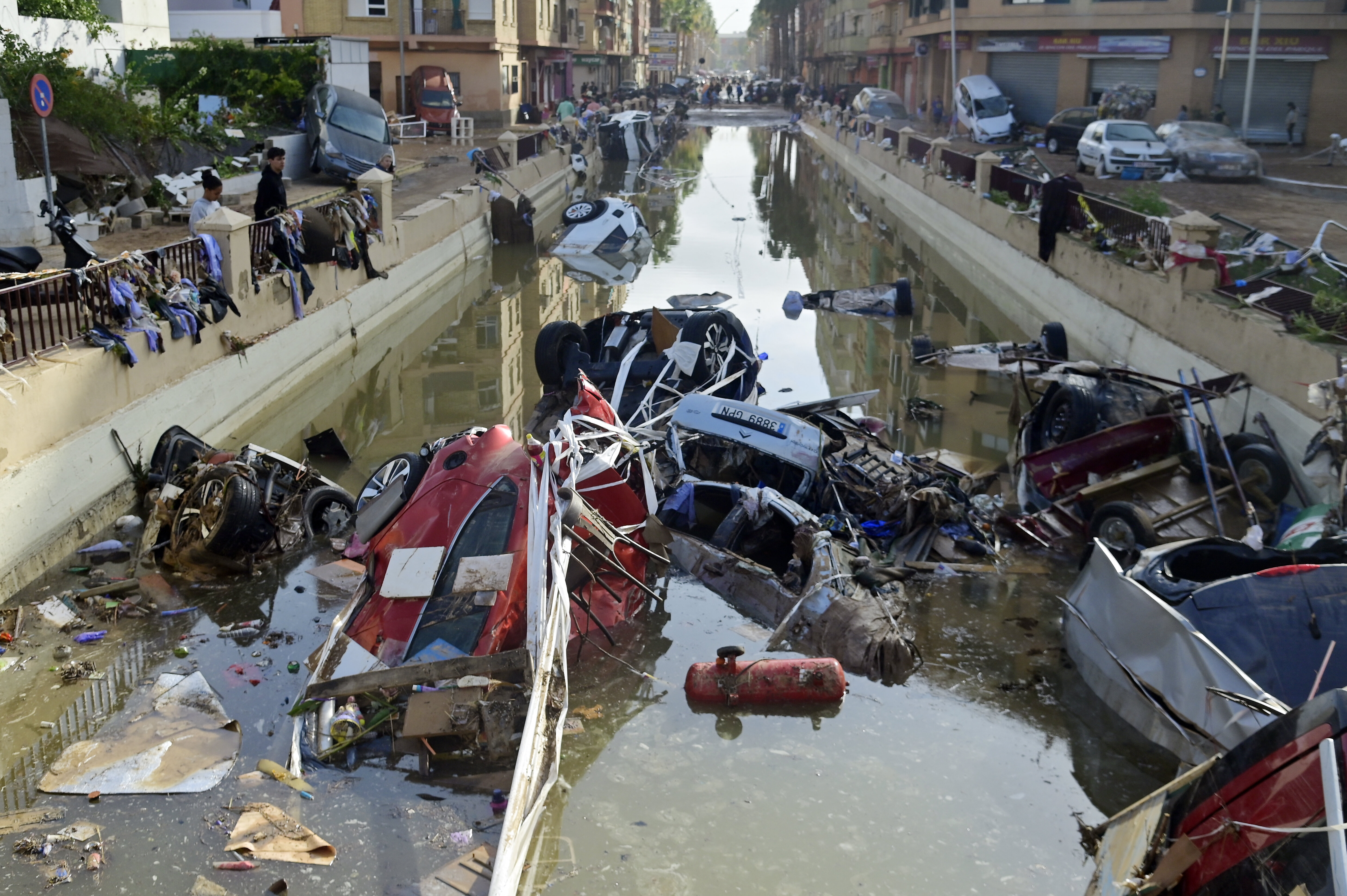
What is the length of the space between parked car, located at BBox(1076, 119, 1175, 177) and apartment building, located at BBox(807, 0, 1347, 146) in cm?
1002

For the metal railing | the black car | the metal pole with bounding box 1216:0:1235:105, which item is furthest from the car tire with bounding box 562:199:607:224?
the metal pole with bounding box 1216:0:1235:105

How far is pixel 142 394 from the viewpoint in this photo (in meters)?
12.1

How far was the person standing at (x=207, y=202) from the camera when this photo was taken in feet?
46.7

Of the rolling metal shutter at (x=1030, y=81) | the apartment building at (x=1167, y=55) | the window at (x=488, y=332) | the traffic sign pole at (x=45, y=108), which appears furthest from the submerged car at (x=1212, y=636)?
the rolling metal shutter at (x=1030, y=81)

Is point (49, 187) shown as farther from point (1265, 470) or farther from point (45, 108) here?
point (1265, 470)


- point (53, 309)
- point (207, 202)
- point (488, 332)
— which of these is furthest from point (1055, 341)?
point (53, 309)

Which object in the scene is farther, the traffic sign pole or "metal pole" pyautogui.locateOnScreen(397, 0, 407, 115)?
"metal pole" pyautogui.locateOnScreen(397, 0, 407, 115)

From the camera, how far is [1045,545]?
35.9 ft

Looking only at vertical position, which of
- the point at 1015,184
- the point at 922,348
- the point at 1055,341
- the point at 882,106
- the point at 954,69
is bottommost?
the point at 922,348

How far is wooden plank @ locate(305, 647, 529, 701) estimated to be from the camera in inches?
273

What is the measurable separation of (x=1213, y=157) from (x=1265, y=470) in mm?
21502

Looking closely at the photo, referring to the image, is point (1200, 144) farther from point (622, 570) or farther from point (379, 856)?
point (379, 856)

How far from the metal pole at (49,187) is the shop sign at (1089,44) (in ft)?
117

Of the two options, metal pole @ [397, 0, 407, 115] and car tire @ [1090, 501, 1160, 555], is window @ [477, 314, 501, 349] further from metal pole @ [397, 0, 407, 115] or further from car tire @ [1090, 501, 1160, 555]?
metal pole @ [397, 0, 407, 115]
